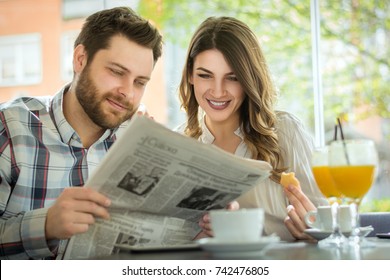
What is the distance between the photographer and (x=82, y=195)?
1.05m

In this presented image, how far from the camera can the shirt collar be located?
1561mm

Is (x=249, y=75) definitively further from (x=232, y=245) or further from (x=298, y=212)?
(x=232, y=245)

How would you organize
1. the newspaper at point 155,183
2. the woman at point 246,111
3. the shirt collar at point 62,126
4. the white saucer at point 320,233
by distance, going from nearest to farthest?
the newspaper at point 155,183, the white saucer at point 320,233, the shirt collar at point 62,126, the woman at point 246,111

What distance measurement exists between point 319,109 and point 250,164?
9.54 ft

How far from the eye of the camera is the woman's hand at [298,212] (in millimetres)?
1392

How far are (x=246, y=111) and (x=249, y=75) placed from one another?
0.18 meters

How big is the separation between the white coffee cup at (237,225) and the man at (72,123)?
519 mm

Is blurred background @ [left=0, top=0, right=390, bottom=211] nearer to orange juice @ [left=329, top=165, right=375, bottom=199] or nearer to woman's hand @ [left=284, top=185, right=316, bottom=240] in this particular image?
woman's hand @ [left=284, top=185, right=316, bottom=240]

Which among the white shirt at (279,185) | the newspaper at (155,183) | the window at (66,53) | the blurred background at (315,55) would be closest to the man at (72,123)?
the newspaper at (155,183)

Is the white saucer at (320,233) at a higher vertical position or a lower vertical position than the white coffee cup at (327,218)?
lower

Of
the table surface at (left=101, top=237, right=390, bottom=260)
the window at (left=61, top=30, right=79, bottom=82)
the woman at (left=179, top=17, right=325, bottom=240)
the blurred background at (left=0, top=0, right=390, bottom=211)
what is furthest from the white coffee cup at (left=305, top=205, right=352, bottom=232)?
the window at (left=61, top=30, right=79, bottom=82)

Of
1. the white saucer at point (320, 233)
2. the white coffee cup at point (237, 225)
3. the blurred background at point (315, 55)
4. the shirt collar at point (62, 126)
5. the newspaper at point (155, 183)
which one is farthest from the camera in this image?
the blurred background at point (315, 55)

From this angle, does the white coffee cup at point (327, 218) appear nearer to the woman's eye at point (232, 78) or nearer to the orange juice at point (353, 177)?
the orange juice at point (353, 177)

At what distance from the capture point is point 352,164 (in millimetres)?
1130
